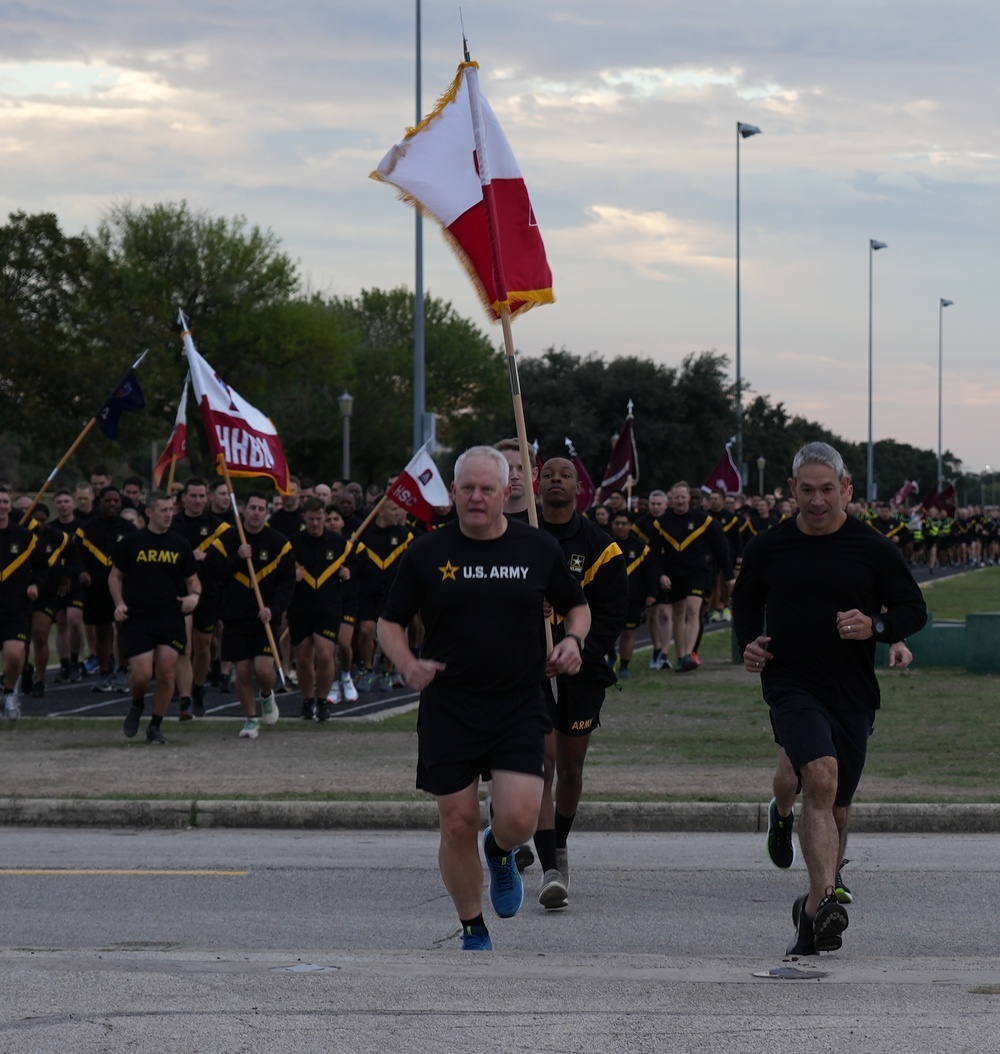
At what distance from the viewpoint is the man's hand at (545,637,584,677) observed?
6.46 meters

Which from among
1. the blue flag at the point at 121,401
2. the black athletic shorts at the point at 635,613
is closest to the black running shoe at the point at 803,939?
the black athletic shorts at the point at 635,613

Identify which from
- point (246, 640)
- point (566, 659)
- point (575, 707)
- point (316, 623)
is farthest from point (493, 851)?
point (316, 623)

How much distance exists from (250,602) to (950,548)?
54.6 metres

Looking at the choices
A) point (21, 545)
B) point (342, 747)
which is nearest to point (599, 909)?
point (342, 747)

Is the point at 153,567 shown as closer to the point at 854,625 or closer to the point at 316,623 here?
the point at 316,623

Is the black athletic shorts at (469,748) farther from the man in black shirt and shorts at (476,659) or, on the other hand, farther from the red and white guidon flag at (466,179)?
the red and white guidon flag at (466,179)

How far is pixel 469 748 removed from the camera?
6422mm

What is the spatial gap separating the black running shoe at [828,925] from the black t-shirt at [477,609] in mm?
1305

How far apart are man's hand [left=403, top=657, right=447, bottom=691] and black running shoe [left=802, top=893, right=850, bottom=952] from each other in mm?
1653

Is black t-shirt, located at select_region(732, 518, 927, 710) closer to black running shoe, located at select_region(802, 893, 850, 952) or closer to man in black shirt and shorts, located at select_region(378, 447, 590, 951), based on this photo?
black running shoe, located at select_region(802, 893, 850, 952)

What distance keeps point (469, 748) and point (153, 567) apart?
8.45m

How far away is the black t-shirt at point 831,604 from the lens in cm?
700

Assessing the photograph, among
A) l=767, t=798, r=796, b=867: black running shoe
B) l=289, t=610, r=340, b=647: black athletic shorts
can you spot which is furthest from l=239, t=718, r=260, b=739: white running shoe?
l=767, t=798, r=796, b=867: black running shoe

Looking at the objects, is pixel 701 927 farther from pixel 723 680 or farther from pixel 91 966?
pixel 723 680
